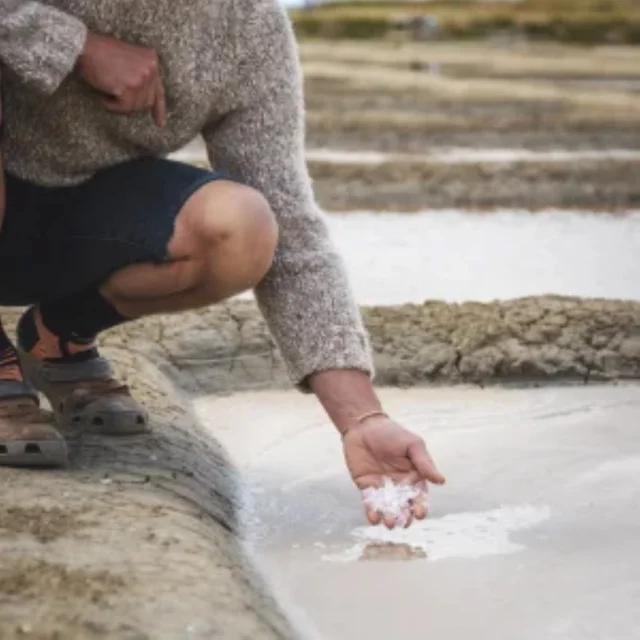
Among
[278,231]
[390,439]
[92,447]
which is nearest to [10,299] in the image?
[92,447]

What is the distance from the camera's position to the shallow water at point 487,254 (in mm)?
4816

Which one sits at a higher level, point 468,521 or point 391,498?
point 391,498

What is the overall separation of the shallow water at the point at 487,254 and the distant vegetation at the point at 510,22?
18.1 meters

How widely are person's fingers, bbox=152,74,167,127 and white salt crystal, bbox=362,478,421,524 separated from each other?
1.83 feet

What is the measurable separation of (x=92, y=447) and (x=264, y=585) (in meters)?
0.47

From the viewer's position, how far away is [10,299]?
8.84 feet

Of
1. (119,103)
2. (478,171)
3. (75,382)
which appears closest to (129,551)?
(119,103)

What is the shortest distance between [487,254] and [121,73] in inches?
123

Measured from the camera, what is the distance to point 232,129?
8.38 ft

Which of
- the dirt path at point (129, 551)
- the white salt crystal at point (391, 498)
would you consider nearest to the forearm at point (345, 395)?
the white salt crystal at point (391, 498)

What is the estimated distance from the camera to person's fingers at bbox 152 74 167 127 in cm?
244

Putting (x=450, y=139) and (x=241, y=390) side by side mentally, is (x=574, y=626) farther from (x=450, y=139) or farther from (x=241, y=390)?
(x=450, y=139)

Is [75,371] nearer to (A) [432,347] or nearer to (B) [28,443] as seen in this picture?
(B) [28,443]

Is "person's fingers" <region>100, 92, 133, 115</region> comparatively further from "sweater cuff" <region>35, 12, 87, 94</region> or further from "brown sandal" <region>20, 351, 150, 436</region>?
"brown sandal" <region>20, 351, 150, 436</region>
